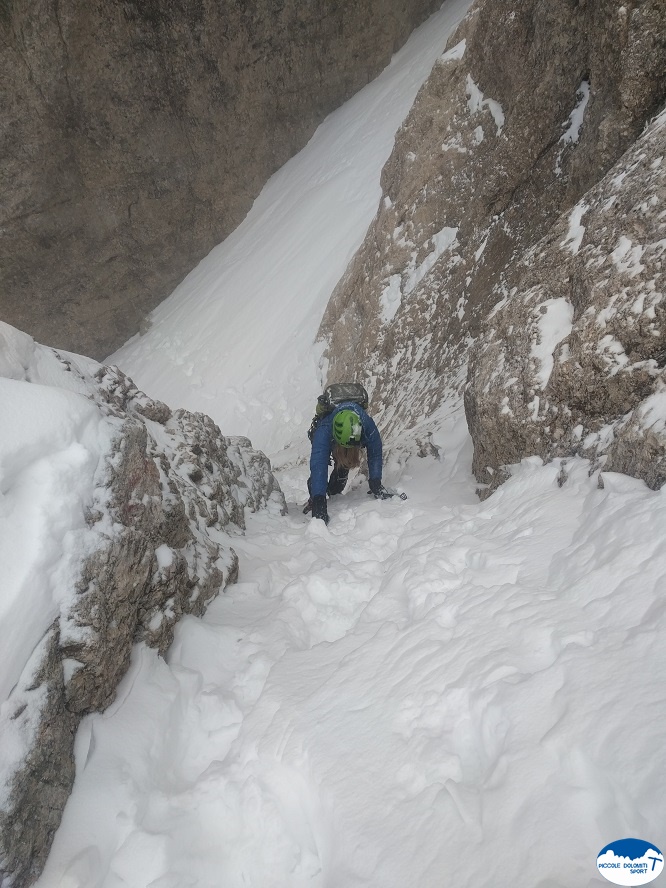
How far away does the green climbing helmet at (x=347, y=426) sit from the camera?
5.03 meters

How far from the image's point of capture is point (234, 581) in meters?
3.64

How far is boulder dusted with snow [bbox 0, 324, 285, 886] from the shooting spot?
199 centimetres

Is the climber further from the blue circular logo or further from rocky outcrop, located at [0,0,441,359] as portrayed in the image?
rocky outcrop, located at [0,0,441,359]

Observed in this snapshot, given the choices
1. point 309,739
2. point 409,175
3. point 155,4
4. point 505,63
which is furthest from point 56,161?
point 309,739

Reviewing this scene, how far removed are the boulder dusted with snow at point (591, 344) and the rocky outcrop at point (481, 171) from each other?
0.18 m

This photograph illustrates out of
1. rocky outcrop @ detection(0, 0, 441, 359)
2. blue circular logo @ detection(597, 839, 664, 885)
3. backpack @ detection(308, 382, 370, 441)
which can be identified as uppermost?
rocky outcrop @ detection(0, 0, 441, 359)

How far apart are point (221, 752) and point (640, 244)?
3.62m

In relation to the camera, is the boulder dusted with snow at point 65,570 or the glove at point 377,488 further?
the glove at point 377,488

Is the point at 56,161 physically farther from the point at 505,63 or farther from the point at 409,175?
the point at 505,63

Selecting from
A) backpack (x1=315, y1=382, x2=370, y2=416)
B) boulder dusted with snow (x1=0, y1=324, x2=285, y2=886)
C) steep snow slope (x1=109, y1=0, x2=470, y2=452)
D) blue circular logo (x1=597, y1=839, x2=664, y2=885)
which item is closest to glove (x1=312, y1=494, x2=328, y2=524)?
backpack (x1=315, y1=382, x2=370, y2=416)

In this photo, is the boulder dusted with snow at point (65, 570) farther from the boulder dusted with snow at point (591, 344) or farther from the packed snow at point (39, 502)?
the boulder dusted with snow at point (591, 344)

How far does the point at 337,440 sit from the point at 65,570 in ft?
10.2

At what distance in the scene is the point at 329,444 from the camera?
519 cm

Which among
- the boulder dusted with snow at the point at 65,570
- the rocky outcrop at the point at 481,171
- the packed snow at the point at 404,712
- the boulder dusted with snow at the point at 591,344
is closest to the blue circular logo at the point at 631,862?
the packed snow at the point at 404,712
